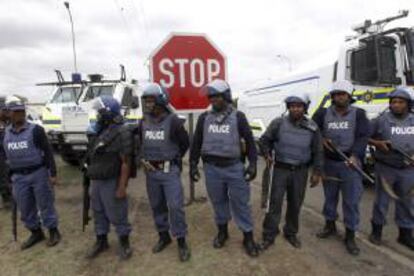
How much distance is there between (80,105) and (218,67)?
497 cm

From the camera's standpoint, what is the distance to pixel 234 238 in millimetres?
4133

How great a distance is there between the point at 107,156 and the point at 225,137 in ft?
3.94

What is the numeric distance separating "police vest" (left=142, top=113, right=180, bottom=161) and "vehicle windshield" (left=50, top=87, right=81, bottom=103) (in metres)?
6.16

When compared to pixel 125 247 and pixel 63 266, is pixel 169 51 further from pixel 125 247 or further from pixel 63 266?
pixel 63 266

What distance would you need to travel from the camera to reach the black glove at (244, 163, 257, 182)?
3.61m

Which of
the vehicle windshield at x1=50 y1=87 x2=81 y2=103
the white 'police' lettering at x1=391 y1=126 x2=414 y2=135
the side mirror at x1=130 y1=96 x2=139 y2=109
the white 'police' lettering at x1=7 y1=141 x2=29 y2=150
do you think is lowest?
the white 'police' lettering at x1=7 y1=141 x2=29 y2=150

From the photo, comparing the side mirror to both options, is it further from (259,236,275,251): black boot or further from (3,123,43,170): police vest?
(259,236,275,251): black boot

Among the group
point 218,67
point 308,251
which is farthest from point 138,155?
point 308,251

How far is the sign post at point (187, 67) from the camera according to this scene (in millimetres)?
4465

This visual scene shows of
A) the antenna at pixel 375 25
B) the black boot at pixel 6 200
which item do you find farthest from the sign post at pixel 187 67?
the black boot at pixel 6 200

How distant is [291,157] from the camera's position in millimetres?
3750

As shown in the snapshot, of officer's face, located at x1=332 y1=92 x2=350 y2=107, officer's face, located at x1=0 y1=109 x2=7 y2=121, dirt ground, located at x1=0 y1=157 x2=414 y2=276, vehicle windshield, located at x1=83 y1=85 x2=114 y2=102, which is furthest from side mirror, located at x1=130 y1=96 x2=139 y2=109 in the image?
officer's face, located at x1=332 y1=92 x2=350 y2=107

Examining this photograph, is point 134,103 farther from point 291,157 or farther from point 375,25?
point 291,157

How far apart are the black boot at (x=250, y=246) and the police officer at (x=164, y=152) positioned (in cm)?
62
